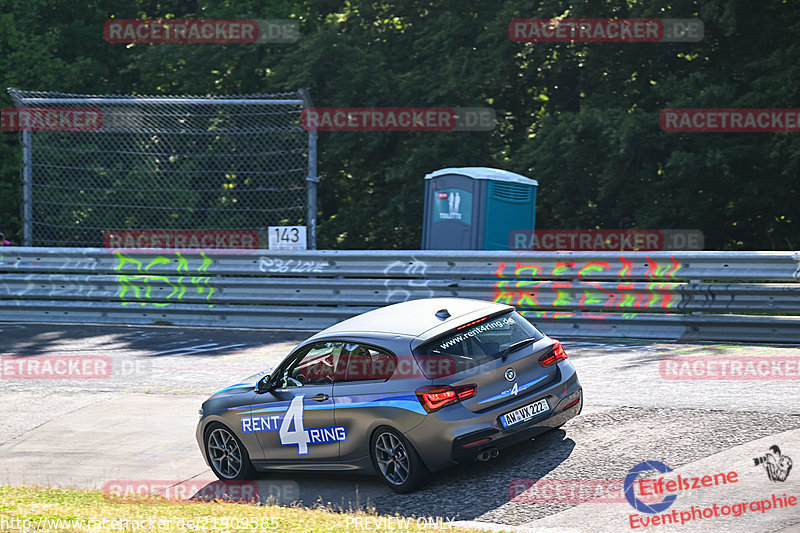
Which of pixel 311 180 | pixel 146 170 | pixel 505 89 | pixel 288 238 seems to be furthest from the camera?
pixel 505 89

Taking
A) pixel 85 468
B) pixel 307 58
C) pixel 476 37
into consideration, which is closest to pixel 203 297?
pixel 85 468

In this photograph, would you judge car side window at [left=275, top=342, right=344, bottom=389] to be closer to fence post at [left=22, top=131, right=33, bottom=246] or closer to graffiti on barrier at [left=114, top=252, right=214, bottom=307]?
graffiti on barrier at [left=114, top=252, right=214, bottom=307]

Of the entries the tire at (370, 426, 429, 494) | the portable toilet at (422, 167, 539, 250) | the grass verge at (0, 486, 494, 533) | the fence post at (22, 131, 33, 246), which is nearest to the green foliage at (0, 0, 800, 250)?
the portable toilet at (422, 167, 539, 250)

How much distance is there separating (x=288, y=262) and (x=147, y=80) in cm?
1244

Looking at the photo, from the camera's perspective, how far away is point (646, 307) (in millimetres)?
12562

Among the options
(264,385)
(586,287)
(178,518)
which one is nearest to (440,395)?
(264,385)

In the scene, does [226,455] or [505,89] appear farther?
[505,89]

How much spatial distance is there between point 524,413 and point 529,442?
2.45 feet

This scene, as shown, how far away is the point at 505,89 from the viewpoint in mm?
23719

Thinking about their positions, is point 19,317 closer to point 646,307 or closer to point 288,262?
point 288,262

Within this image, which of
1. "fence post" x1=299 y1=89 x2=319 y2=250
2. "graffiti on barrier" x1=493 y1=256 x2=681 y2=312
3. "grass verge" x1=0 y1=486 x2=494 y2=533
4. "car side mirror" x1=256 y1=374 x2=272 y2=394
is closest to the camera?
"grass verge" x1=0 y1=486 x2=494 y2=533

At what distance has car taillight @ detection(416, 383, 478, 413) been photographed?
7.51m

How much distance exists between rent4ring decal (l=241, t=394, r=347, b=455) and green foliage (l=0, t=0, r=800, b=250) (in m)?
13.1

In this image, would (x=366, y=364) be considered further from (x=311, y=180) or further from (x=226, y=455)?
(x=311, y=180)
